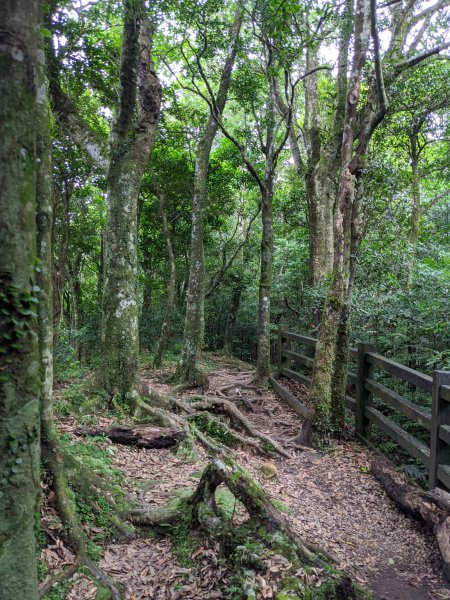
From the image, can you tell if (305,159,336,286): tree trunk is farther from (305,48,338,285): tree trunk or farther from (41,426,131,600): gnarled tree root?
(41,426,131,600): gnarled tree root

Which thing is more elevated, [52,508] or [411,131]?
[411,131]

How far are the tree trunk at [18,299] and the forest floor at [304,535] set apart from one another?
3.86 feet

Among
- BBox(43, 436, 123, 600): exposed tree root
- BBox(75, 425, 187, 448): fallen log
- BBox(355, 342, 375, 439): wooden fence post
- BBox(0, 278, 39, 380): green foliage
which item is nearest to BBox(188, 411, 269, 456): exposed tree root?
BBox(75, 425, 187, 448): fallen log

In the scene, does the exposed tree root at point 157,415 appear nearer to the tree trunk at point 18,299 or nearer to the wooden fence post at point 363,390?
the wooden fence post at point 363,390

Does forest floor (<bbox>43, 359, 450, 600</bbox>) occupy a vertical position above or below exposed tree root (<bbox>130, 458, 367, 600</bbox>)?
below

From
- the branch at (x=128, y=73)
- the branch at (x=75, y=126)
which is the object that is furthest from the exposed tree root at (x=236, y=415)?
the branch at (x=128, y=73)

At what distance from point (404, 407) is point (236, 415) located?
292 centimetres

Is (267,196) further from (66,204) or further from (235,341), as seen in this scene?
(235,341)

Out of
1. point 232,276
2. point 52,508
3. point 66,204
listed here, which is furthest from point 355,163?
point 232,276

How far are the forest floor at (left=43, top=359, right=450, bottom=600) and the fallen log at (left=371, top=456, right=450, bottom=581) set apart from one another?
0.13 m

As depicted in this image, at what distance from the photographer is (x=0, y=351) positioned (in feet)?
5.97

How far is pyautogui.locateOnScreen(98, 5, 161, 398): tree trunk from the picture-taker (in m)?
6.23

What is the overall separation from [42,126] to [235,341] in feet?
50.4

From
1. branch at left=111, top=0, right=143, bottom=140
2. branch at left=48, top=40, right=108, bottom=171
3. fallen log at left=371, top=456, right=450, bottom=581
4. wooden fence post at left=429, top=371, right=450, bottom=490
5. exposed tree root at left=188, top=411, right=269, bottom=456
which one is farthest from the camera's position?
branch at left=48, top=40, right=108, bottom=171
